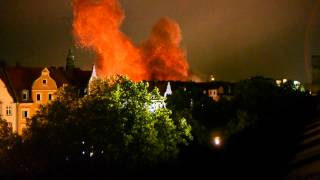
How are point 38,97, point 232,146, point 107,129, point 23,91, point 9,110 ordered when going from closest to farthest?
point 107,129 → point 232,146 → point 9,110 → point 23,91 → point 38,97

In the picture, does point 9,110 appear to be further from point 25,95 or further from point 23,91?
point 23,91

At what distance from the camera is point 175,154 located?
132ft

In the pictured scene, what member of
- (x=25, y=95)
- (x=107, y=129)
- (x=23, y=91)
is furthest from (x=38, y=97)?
(x=107, y=129)

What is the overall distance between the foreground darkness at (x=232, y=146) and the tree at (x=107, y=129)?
1571 millimetres

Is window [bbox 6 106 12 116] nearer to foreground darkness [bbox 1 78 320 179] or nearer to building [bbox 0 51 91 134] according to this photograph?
building [bbox 0 51 91 134]

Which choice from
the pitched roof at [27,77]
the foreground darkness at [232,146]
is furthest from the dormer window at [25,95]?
the foreground darkness at [232,146]

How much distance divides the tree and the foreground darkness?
1.57 m

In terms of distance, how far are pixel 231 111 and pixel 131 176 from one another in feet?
163

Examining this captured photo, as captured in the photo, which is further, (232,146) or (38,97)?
(38,97)

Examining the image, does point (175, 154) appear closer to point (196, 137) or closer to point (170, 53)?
point (196, 137)

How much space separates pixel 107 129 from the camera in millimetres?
38938

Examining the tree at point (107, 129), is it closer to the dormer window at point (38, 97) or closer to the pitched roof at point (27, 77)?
the dormer window at point (38, 97)

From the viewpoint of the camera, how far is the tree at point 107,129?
126ft

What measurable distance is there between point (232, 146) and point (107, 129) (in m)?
8.47
